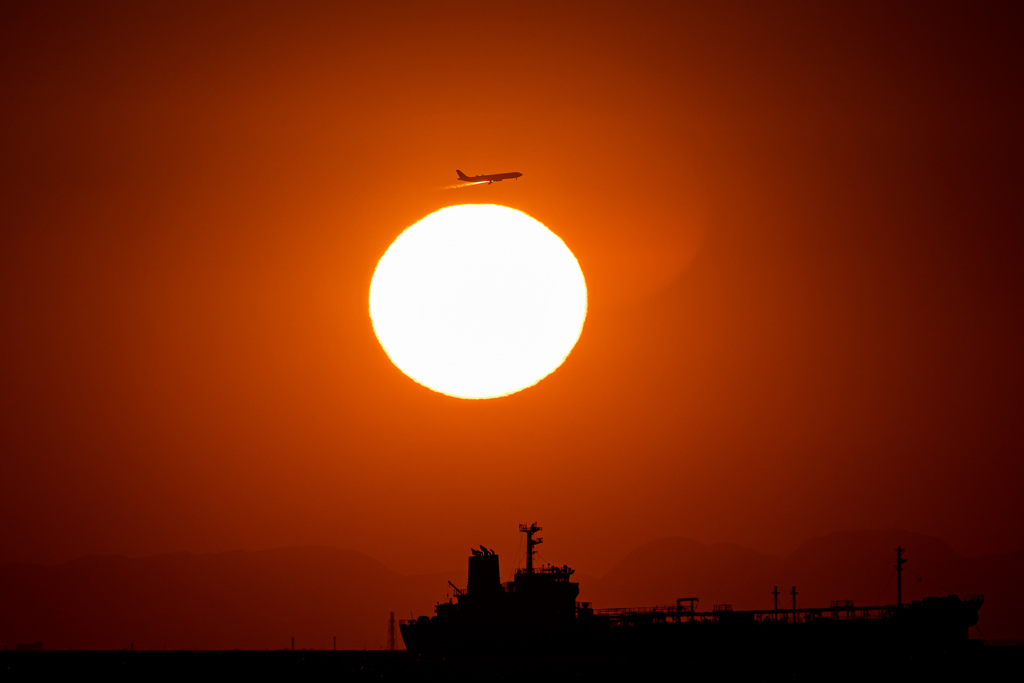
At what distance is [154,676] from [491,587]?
33570mm

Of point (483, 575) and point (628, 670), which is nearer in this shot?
point (628, 670)

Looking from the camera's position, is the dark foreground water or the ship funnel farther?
the ship funnel

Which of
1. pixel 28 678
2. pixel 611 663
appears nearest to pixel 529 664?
pixel 611 663

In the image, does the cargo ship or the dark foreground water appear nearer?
the dark foreground water

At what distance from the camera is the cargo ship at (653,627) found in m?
104

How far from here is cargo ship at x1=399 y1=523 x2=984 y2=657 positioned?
104 meters

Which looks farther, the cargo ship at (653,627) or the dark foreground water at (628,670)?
the cargo ship at (653,627)

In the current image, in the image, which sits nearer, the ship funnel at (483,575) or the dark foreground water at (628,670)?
the dark foreground water at (628,670)

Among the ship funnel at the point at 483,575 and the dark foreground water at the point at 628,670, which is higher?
the ship funnel at the point at 483,575

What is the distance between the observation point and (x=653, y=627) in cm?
11144

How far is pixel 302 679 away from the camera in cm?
9344

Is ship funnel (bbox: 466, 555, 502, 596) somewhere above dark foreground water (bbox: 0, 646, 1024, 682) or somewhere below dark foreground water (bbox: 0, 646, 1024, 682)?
above

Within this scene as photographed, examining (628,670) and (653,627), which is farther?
(653,627)

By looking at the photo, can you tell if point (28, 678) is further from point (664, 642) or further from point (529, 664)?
point (664, 642)
